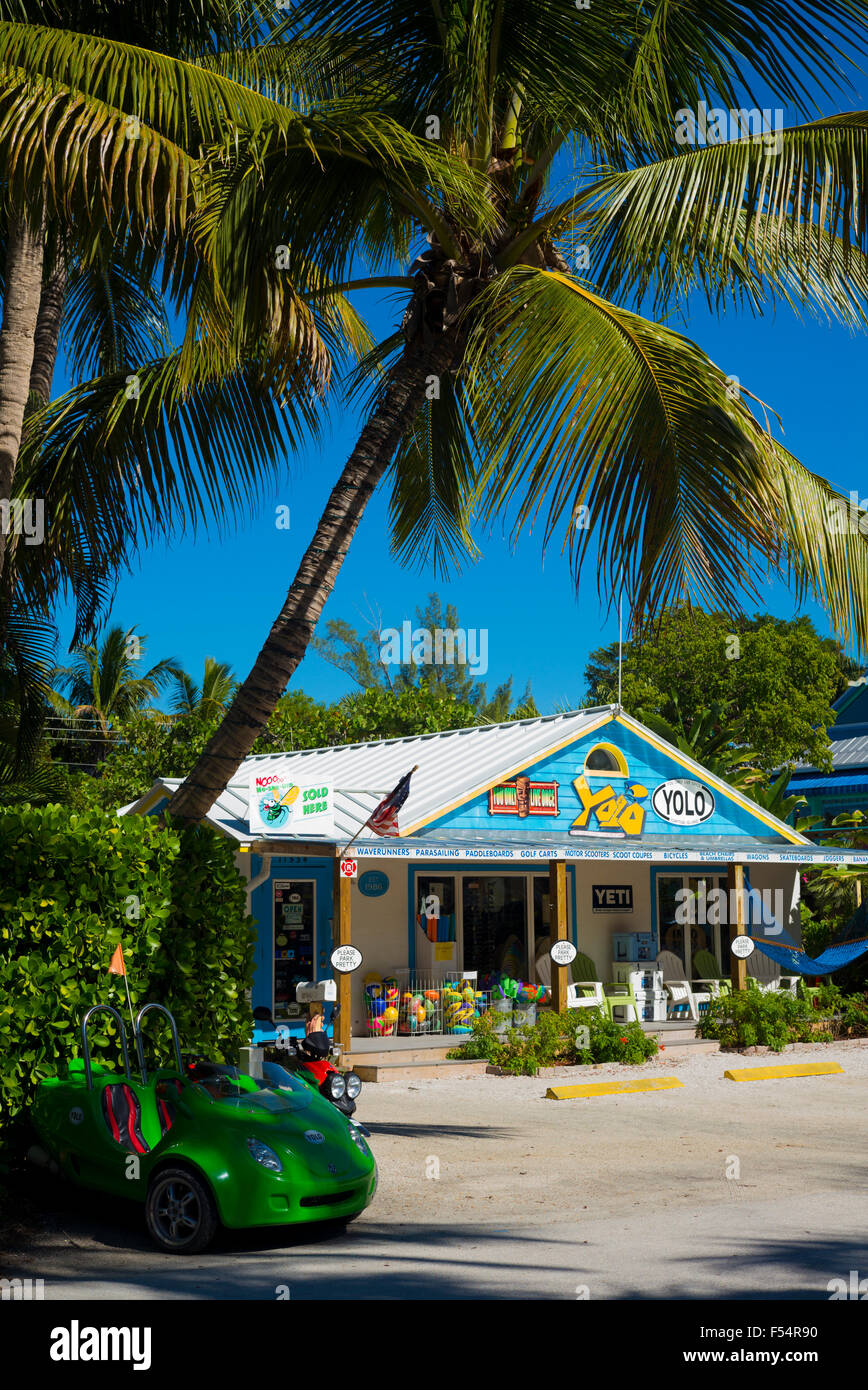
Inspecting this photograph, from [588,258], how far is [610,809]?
12.7m

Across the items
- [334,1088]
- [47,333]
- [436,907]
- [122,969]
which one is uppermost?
[47,333]

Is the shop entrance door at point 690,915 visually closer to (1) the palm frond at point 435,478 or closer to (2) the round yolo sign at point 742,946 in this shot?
(2) the round yolo sign at point 742,946

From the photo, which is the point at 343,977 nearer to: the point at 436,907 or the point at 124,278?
the point at 436,907

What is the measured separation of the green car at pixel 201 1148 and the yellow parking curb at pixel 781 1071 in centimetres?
906

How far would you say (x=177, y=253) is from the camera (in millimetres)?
8344

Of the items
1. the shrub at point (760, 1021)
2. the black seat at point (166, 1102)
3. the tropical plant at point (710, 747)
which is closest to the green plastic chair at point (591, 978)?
the shrub at point (760, 1021)

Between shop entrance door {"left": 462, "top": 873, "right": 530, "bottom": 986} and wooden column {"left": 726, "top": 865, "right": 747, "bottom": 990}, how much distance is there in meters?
3.45

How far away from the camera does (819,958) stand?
19.8m

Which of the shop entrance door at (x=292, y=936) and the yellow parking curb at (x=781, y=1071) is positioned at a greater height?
the shop entrance door at (x=292, y=936)

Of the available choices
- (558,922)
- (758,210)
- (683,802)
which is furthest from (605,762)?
(758,210)

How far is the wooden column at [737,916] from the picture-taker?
2106 cm

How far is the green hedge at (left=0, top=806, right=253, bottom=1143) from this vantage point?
8.68 m
